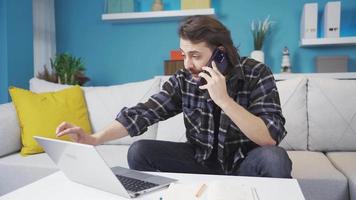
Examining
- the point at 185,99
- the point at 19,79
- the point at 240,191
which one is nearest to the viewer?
the point at 240,191

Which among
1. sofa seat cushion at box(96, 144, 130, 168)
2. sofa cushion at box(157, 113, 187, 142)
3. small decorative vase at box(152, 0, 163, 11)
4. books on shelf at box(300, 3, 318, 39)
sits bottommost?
sofa seat cushion at box(96, 144, 130, 168)

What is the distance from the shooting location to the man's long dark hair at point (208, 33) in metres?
1.22

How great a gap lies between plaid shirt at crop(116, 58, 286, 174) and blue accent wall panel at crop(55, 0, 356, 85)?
4.99 ft

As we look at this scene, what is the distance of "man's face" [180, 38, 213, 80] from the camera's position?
1.21 metres

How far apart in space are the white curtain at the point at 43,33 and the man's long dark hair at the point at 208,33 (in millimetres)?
2000

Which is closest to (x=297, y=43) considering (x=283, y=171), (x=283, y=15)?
(x=283, y=15)

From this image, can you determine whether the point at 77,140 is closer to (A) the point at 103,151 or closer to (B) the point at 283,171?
(B) the point at 283,171

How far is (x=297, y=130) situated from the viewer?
1844mm

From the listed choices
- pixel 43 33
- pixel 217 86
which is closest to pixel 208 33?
pixel 217 86

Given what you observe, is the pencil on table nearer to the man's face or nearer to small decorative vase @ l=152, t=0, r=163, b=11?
the man's face

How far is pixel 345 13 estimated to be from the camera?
8.75 feet

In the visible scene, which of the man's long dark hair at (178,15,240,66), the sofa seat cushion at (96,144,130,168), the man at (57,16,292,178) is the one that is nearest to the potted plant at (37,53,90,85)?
the sofa seat cushion at (96,144,130,168)

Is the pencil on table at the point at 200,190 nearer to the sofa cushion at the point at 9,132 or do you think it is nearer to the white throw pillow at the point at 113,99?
the white throw pillow at the point at 113,99

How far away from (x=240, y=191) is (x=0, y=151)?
1452 mm
